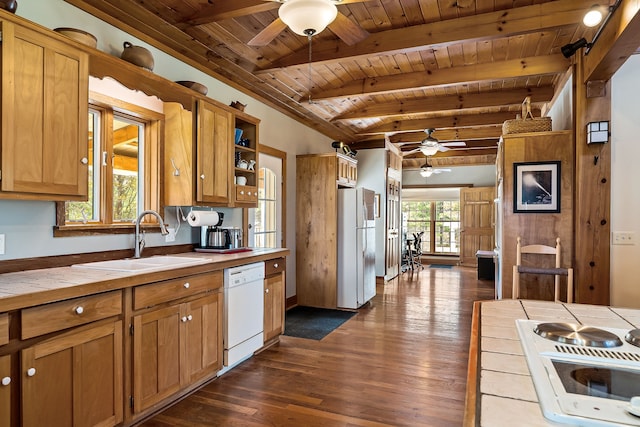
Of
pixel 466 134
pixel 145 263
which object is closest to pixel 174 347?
pixel 145 263

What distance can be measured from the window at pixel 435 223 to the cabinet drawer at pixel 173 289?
8.44 m

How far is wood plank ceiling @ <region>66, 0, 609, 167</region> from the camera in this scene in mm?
2973

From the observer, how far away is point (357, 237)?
205 inches

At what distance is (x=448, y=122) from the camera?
6496 millimetres

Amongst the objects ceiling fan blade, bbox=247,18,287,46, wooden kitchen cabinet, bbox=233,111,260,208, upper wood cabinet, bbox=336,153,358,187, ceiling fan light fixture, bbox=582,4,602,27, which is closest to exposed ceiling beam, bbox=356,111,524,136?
upper wood cabinet, bbox=336,153,358,187

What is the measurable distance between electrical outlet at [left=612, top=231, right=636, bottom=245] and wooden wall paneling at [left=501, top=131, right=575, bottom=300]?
343mm

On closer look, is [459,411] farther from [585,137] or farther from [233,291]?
[585,137]

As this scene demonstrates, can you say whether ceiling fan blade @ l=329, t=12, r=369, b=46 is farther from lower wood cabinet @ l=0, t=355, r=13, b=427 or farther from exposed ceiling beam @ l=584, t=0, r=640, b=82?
lower wood cabinet @ l=0, t=355, r=13, b=427

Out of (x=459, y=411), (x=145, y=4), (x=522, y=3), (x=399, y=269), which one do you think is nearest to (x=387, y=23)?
(x=522, y=3)

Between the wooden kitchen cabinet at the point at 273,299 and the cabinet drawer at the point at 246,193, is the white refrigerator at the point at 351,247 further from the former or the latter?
the cabinet drawer at the point at 246,193

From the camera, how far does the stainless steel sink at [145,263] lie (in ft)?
8.09

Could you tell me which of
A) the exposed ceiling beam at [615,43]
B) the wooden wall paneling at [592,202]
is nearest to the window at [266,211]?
the wooden wall paneling at [592,202]

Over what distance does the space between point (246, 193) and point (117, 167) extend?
1.14 metres

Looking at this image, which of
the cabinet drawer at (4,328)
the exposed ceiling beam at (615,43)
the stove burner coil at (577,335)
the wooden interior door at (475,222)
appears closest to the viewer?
the stove burner coil at (577,335)
